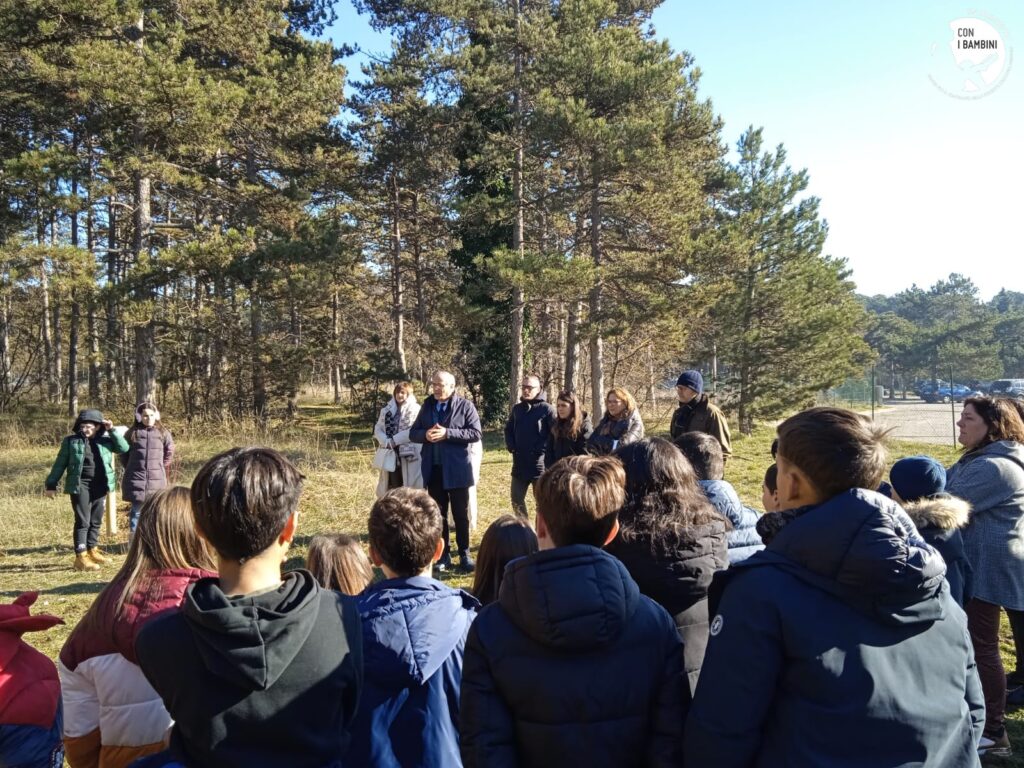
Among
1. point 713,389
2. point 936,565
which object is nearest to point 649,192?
point 713,389

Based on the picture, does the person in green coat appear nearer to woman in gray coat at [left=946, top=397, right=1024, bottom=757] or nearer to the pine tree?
woman in gray coat at [left=946, top=397, right=1024, bottom=757]

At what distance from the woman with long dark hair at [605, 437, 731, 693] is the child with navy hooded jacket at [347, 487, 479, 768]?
26.4 inches

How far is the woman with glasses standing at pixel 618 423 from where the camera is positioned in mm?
5965

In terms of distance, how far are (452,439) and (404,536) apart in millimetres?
3862

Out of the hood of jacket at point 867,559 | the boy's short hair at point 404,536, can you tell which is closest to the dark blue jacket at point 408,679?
the boy's short hair at point 404,536

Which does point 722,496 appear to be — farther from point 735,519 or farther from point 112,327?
point 112,327

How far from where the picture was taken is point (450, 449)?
620 centimetres

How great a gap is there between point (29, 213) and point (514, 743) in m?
19.1

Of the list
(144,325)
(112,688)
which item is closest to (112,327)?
(144,325)

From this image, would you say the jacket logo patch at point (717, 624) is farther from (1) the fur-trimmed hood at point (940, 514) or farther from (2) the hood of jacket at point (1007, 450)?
(2) the hood of jacket at point (1007, 450)

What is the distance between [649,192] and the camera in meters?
16.4

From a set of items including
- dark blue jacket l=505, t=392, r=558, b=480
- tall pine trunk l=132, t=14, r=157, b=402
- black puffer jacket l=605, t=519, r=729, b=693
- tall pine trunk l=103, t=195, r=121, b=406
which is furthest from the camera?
tall pine trunk l=103, t=195, r=121, b=406

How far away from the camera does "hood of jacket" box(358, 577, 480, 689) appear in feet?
6.36

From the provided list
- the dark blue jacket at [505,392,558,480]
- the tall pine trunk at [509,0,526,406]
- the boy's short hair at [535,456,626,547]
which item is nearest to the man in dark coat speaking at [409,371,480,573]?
the dark blue jacket at [505,392,558,480]
